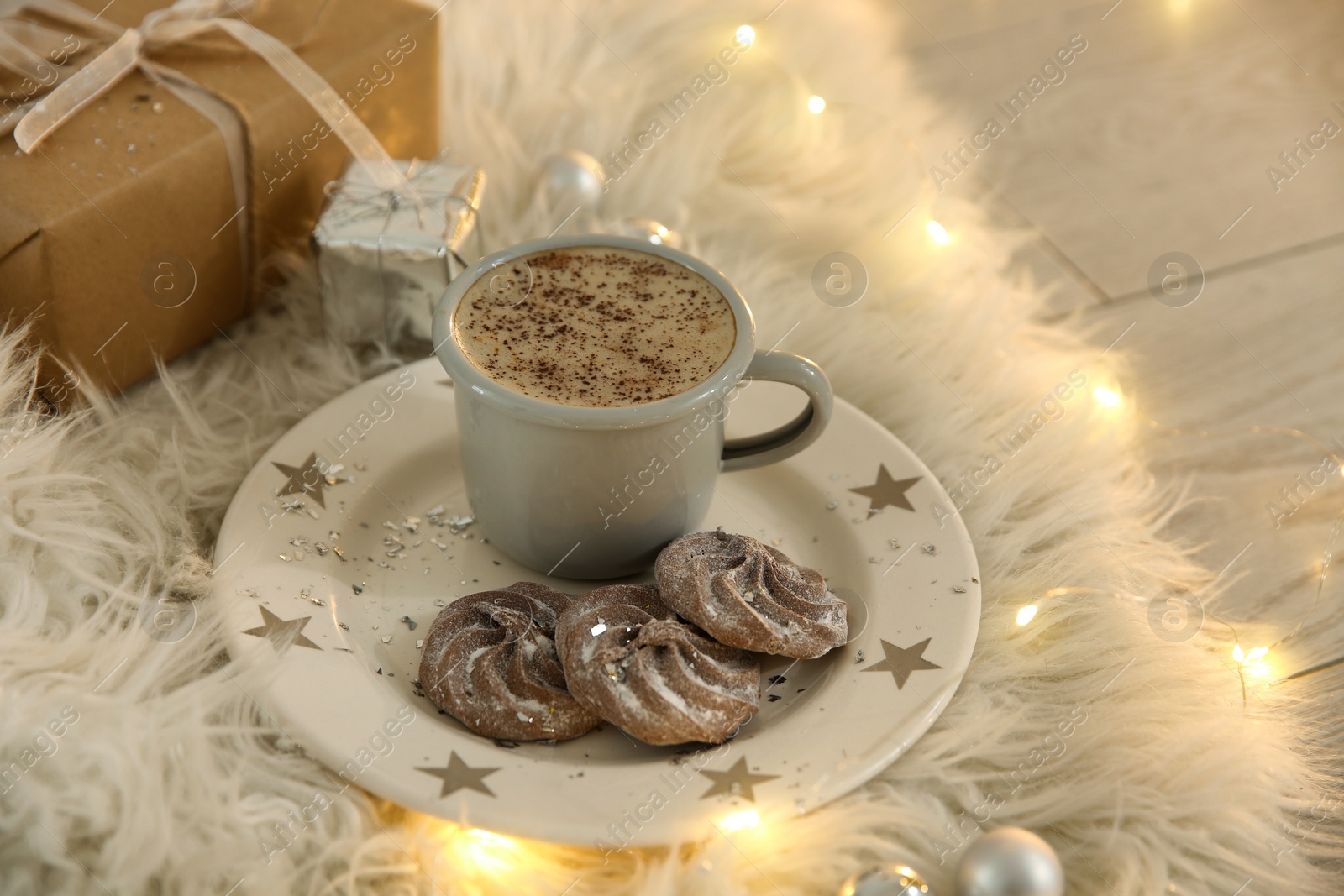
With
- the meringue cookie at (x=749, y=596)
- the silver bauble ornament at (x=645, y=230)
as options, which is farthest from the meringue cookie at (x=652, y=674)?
the silver bauble ornament at (x=645, y=230)

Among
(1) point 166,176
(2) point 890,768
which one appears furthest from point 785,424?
(1) point 166,176

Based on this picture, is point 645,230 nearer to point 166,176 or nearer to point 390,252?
point 390,252

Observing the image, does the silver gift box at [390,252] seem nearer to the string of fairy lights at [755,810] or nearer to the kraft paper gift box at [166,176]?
the kraft paper gift box at [166,176]

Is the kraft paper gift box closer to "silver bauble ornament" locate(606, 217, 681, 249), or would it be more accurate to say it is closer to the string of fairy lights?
"silver bauble ornament" locate(606, 217, 681, 249)

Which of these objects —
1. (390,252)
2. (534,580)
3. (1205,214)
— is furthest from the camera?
(1205,214)

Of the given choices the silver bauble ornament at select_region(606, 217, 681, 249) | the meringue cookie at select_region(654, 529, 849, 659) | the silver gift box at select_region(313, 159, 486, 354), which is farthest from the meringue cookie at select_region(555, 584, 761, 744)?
the silver bauble ornament at select_region(606, 217, 681, 249)
